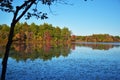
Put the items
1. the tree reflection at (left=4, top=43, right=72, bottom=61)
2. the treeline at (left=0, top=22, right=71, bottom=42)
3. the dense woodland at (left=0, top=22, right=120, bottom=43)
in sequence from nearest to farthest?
the tree reflection at (left=4, top=43, right=72, bottom=61) → the dense woodland at (left=0, top=22, right=120, bottom=43) → the treeline at (left=0, top=22, right=71, bottom=42)

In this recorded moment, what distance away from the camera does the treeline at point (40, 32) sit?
8890 centimetres

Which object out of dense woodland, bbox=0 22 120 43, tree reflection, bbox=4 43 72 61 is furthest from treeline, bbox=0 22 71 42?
tree reflection, bbox=4 43 72 61

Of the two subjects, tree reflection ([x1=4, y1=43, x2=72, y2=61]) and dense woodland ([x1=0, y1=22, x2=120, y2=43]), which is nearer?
tree reflection ([x1=4, y1=43, x2=72, y2=61])

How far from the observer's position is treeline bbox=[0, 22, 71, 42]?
88900 mm

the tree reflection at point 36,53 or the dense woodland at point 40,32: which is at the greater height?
the dense woodland at point 40,32

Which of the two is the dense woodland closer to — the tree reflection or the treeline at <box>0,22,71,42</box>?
the treeline at <box>0,22,71,42</box>

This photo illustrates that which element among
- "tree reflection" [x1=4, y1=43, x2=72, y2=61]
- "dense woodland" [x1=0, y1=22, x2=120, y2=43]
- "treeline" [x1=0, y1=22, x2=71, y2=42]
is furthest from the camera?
"treeline" [x1=0, y1=22, x2=71, y2=42]

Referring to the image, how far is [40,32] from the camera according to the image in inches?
4045

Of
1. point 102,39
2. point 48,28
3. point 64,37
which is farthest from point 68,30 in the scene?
point 102,39

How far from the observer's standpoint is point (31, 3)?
6.16m

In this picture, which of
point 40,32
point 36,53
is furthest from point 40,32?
point 36,53

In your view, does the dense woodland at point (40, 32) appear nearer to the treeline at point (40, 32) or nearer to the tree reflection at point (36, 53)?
the treeline at point (40, 32)

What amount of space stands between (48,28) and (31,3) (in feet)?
332

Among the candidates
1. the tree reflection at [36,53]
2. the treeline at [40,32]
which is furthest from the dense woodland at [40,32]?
the tree reflection at [36,53]
